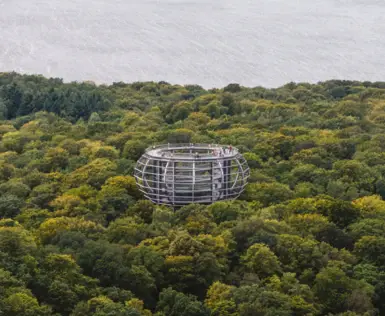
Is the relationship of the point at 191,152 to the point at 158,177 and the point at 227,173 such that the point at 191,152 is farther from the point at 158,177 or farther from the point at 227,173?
the point at 158,177

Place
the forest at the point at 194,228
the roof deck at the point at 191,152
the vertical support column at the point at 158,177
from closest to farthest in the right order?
the forest at the point at 194,228, the vertical support column at the point at 158,177, the roof deck at the point at 191,152

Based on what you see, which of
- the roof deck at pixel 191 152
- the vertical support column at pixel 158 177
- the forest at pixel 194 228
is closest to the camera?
the forest at pixel 194 228

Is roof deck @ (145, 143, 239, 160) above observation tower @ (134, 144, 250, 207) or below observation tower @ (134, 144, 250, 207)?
above

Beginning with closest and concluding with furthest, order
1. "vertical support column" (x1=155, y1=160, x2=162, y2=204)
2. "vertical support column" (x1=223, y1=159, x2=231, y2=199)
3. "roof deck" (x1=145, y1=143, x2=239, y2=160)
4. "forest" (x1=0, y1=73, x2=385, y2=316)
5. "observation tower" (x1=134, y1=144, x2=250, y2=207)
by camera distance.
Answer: "forest" (x1=0, y1=73, x2=385, y2=316), "observation tower" (x1=134, y1=144, x2=250, y2=207), "vertical support column" (x1=155, y1=160, x2=162, y2=204), "vertical support column" (x1=223, y1=159, x2=231, y2=199), "roof deck" (x1=145, y1=143, x2=239, y2=160)

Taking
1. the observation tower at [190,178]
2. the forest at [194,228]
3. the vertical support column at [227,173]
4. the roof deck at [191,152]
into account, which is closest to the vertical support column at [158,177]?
the observation tower at [190,178]

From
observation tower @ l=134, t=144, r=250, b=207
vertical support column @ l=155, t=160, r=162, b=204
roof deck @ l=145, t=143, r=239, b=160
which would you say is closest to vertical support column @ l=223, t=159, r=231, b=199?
observation tower @ l=134, t=144, r=250, b=207

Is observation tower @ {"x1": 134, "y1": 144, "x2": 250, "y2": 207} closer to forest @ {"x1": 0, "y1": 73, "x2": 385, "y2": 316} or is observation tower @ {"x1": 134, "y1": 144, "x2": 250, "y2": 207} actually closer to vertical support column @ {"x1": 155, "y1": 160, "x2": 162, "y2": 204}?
vertical support column @ {"x1": 155, "y1": 160, "x2": 162, "y2": 204}

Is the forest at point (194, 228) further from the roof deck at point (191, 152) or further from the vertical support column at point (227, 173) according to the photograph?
the roof deck at point (191, 152)
